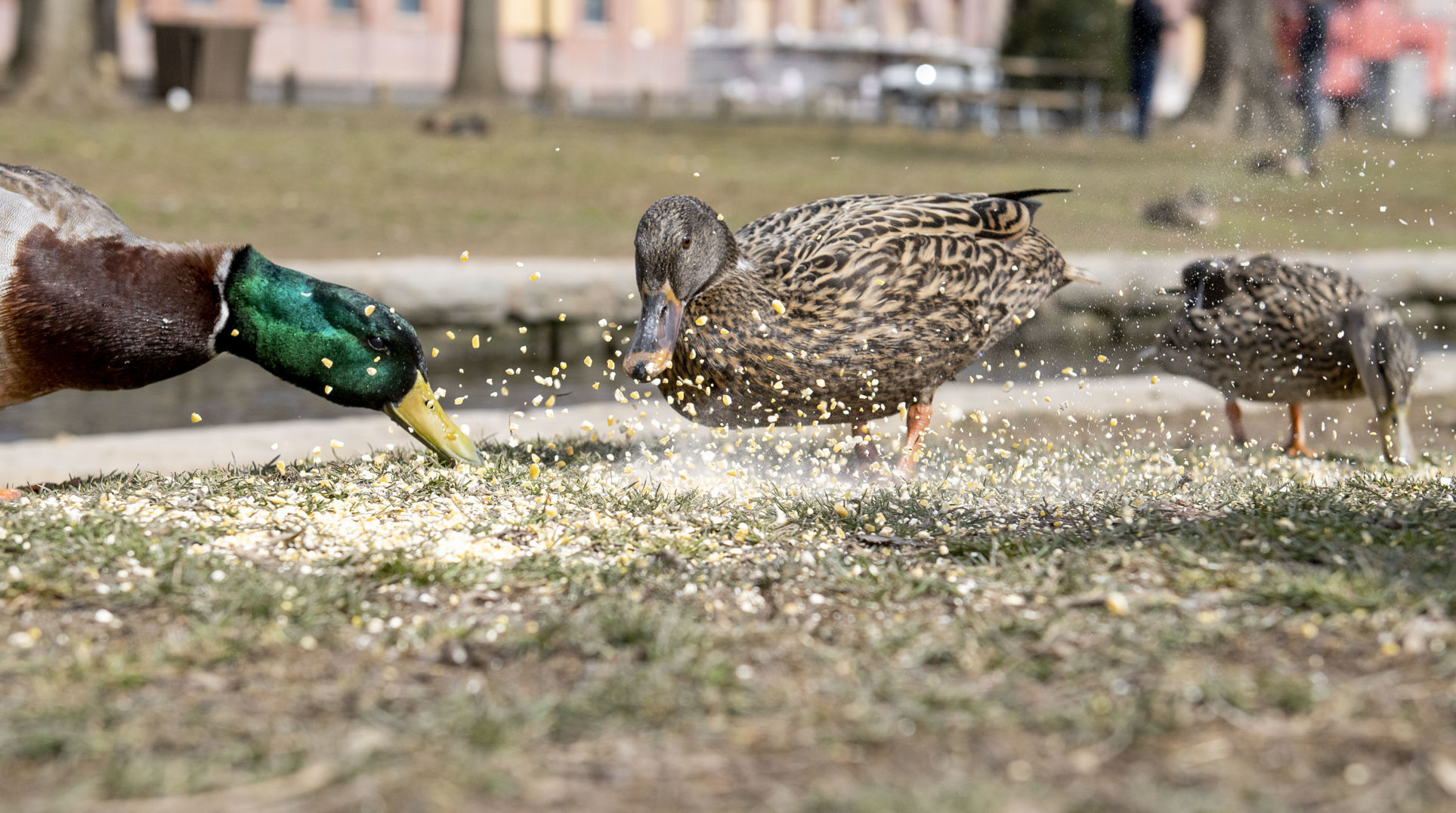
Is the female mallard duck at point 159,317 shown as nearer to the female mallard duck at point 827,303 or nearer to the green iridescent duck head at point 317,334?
the green iridescent duck head at point 317,334

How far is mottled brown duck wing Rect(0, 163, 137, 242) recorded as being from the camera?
11.8ft

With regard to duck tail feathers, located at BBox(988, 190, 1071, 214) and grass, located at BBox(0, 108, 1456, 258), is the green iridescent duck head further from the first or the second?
grass, located at BBox(0, 108, 1456, 258)

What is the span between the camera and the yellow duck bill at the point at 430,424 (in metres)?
3.98

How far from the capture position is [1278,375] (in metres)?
5.19

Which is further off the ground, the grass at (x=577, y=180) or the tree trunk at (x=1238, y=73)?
the tree trunk at (x=1238, y=73)

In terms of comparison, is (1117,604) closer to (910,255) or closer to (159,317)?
(910,255)

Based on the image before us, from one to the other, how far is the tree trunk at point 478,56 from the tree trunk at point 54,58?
621 cm

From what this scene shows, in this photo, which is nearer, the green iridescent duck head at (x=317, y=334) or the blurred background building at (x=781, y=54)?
the green iridescent duck head at (x=317, y=334)

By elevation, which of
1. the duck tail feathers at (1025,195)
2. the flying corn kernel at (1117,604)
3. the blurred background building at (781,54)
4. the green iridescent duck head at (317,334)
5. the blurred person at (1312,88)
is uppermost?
the blurred background building at (781,54)

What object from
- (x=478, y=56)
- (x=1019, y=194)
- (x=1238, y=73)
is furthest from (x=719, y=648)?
(x=478, y=56)

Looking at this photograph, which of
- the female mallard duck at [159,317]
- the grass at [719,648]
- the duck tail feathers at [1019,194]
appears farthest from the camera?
the duck tail feathers at [1019,194]

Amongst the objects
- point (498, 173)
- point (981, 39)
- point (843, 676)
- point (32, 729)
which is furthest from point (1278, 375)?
point (981, 39)

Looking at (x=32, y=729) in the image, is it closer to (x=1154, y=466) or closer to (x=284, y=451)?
(x=284, y=451)

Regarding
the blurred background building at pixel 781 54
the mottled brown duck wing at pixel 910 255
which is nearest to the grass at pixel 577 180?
the mottled brown duck wing at pixel 910 255
